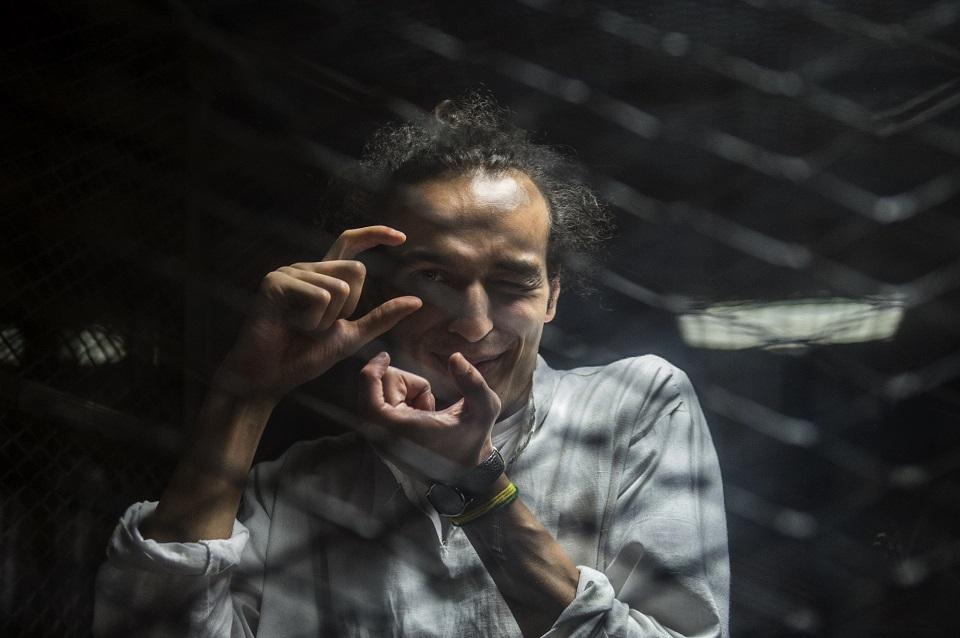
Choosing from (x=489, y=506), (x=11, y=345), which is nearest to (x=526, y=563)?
(x=489, y=506)

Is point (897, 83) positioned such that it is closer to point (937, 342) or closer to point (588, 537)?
point (937, 342)

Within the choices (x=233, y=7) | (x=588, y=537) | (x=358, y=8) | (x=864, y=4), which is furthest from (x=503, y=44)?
(x=588, y=537)

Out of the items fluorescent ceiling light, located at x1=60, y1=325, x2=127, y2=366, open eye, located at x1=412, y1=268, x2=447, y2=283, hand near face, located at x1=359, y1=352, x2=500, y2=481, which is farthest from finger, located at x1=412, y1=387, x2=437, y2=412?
fluorescent ceiling light, located at x1=60, y1=325, x2=127, y2=366

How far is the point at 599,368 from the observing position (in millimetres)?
868

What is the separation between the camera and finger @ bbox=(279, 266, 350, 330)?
66cm

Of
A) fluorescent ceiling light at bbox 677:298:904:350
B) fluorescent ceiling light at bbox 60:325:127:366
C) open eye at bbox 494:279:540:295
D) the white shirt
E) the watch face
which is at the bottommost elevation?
fluorescent ceiling light at bbox 60:325:127:366

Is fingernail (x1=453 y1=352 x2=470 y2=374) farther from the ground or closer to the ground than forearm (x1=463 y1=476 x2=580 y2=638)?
farther from the ground

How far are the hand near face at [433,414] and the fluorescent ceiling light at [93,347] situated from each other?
39 cm

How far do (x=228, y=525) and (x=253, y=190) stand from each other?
0.37 metres

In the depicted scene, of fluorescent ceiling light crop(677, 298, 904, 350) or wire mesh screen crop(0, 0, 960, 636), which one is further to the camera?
fluorescent ceiling light crop(677, 298, 904, 350)

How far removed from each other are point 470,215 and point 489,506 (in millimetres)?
238

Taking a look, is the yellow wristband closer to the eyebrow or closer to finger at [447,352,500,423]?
finger at [447,352,500,423]

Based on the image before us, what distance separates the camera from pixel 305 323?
26.4 inches

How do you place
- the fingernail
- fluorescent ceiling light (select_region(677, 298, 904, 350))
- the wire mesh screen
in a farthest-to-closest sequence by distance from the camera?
fluorescent ceiling light (select_region(677, 298, 904, 350))
the wire mesh screen
the fingernail
